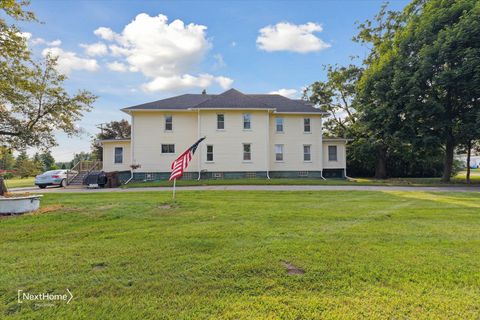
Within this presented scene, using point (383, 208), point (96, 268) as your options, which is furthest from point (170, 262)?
point (383, 208)

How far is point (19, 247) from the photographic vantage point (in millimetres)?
4223

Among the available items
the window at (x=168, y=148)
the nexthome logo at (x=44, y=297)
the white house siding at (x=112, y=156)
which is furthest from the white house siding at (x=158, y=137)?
the nexthome logo at (x=44, y=297)

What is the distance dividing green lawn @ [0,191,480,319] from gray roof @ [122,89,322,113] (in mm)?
15649

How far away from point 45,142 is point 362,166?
91.1ft

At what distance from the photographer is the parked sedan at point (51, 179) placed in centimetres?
1811

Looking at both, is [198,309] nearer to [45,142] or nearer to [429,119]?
[45,142]

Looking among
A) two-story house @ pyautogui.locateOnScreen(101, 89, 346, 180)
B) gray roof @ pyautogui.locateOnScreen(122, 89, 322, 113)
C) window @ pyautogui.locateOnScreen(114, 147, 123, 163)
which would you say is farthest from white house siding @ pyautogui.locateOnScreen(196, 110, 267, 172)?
window @ pyautogui.locateOnScreen(114, 147, 123, 163)

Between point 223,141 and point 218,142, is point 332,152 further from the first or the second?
point 218,142

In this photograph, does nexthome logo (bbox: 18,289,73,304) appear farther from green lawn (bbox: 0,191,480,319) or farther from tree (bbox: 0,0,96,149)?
tree (bbox: 0,0,96,149)

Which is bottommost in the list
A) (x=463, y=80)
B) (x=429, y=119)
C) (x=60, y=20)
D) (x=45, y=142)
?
(x=45, y=142)

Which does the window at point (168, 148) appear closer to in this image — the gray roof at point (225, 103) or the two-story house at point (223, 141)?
the two-story house at point (223, 141)

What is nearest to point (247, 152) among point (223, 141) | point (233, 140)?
point (233, 140)

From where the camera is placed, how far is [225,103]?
2091 cm

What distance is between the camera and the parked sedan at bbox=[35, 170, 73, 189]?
18109 mm
